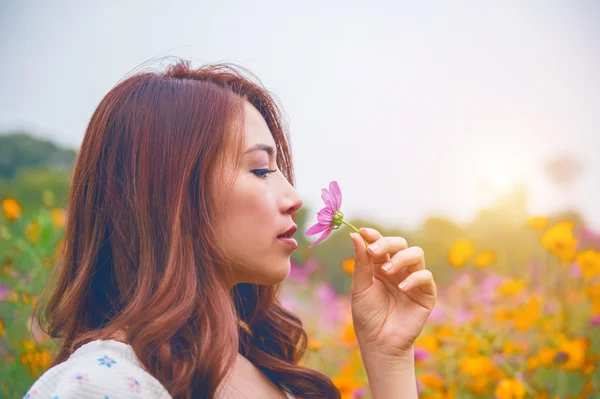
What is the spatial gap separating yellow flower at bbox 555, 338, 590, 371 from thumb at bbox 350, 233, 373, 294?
28.7 inches

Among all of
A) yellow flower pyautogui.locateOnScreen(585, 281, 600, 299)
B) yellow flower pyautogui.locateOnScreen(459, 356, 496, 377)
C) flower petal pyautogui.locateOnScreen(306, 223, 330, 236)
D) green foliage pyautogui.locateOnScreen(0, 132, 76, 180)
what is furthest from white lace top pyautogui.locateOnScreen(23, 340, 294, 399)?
green foliage pyautogui.locateOnScreen(0, 132, 76, 180)

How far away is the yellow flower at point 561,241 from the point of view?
1702mm

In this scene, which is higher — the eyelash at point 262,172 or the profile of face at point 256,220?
the eyelash at point 262,172

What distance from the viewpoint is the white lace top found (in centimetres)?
73

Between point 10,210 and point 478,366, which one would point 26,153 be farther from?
point 478,366

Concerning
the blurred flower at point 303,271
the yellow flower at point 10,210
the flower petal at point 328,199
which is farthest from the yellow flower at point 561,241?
the yellow flower at point 10,210

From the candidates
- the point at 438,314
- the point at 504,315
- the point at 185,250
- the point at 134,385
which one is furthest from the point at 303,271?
the point at 134,385

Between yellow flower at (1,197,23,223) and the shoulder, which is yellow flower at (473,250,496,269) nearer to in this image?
the shoulder

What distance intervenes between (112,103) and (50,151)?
4.54 metres

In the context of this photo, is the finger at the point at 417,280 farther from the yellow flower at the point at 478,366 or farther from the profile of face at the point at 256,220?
the yellow flower at the point at 478,366

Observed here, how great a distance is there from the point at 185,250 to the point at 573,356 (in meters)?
1.14

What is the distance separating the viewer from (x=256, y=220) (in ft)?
3.11

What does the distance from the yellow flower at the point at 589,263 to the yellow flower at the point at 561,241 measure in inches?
1.5

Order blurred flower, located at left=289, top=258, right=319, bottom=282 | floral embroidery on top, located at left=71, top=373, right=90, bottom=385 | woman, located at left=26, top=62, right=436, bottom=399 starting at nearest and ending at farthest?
floral embroidery on top, located at left=71, top=373, right=90, bottom=385, woman, located at left=26, top=62, right=436, bottom=399, blurred flower, located at left=289, top=258, right=319, bottom=282
